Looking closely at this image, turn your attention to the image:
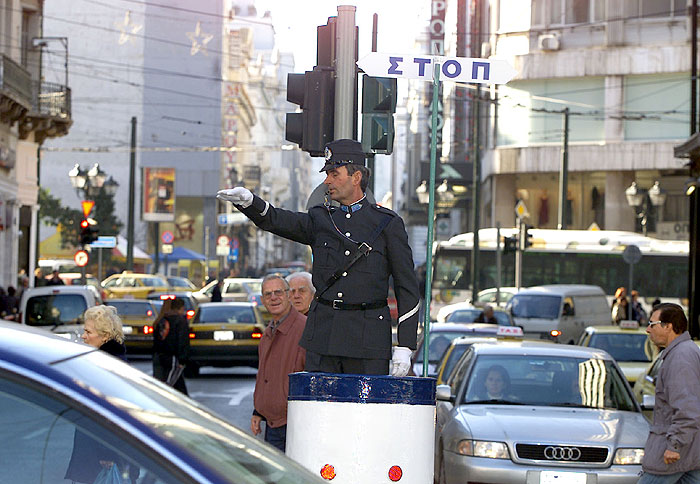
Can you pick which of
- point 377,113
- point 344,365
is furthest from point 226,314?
point 344,365

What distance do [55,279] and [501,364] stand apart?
32563mm

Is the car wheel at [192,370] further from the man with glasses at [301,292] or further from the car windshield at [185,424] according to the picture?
the car windshield at [185,424]

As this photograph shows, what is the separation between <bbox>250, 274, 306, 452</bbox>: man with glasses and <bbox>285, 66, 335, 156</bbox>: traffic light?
230 cm

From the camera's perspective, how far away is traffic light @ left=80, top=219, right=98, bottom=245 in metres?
37.0

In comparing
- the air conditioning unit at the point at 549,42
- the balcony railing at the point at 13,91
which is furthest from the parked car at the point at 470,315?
the air conditioning unit at the point at 549,42

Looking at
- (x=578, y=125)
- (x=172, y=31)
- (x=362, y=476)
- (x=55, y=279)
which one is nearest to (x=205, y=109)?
(x=172, y=31)

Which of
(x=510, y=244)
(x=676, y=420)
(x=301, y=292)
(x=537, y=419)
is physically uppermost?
(x=301, y=292)

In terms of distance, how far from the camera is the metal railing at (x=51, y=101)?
137 ft

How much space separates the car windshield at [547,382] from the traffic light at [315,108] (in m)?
2.45

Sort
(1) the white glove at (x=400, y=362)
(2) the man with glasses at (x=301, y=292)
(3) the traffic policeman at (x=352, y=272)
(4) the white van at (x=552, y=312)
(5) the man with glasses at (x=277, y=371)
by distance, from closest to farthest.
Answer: (1) the white glove at (x=400, y=362)
(3) the traffic policeman at (x=352, y=272)
(5) the man with glasses at (x=277, y=371)
(2) the man with glasses at (x=301, y=292)
(4) the white van at (x=552, y=312)

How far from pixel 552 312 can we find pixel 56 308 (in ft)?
48.1

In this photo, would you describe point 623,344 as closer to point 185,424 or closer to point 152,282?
point 185,424

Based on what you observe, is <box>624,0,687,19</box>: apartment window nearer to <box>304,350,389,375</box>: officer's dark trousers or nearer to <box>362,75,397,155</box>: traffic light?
<box>362,75,397,155</box>: traffic light

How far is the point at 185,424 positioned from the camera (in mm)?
2998
